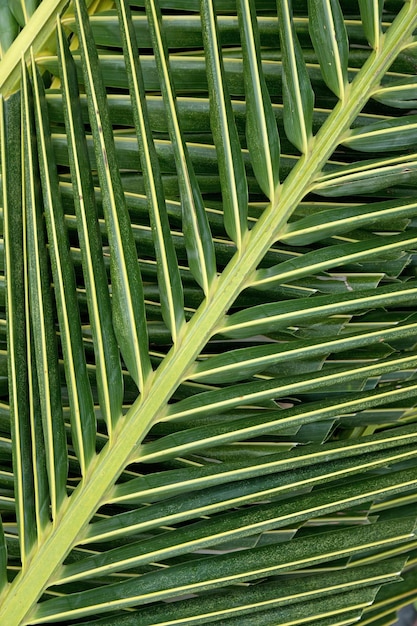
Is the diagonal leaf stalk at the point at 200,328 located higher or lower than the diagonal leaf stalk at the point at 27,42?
lower

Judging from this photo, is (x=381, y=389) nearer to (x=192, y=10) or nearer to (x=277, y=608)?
(x=277, y=608)

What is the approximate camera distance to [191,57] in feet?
2.13

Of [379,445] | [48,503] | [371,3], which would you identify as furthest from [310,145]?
[48,503]

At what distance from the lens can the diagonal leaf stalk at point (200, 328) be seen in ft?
1.90

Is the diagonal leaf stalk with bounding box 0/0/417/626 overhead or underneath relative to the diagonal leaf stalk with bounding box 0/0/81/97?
underneath

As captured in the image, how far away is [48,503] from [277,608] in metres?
0.22

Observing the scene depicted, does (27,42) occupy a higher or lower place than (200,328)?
higher

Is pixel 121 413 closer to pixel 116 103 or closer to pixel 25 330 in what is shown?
pixel 25 330

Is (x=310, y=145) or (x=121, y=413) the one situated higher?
(x=310, y=145)

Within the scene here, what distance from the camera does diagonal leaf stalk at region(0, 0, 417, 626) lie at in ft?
1.90

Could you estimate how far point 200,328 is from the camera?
0.58 m

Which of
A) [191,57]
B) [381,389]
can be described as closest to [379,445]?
[381,389]

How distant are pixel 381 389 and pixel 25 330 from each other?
12.1 inches

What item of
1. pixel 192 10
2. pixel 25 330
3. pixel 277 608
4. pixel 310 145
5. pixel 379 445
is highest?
pixel 192 10
